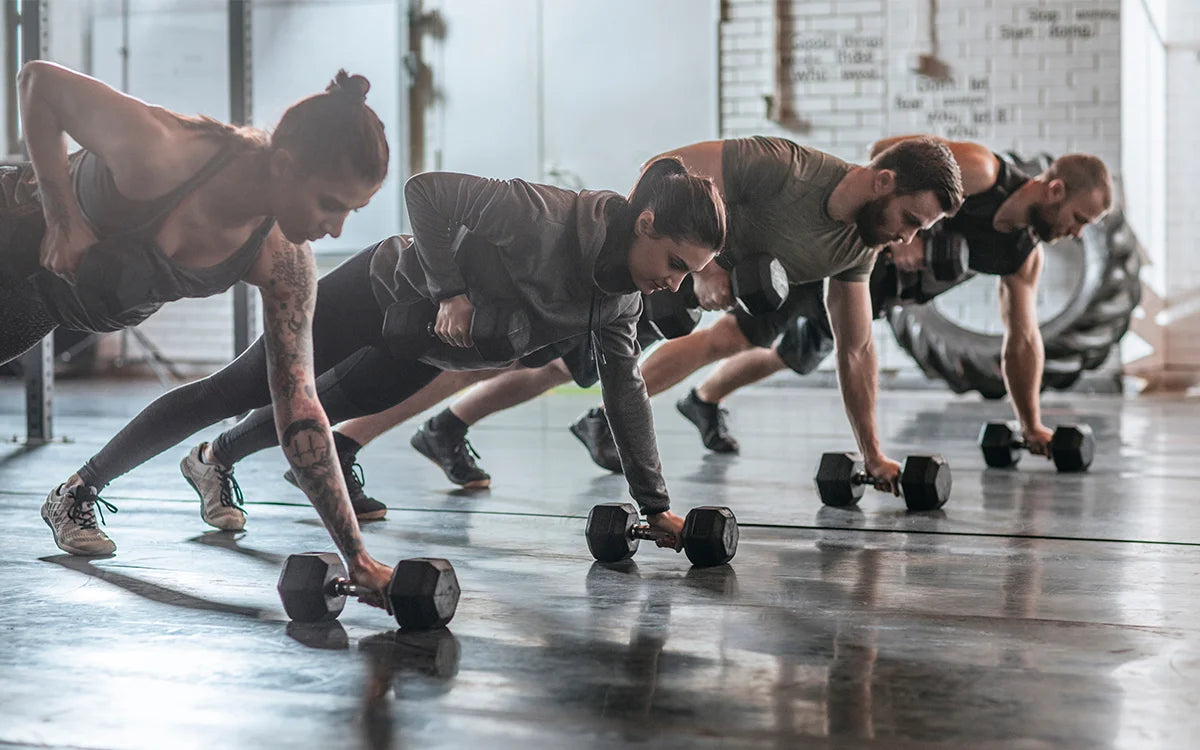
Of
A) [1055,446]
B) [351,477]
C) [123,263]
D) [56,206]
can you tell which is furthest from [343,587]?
[1055,446]

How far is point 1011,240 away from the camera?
3.67 m

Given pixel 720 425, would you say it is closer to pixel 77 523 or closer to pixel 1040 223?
pixel 1040 223

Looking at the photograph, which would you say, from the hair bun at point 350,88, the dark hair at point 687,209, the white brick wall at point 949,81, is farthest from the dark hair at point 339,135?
the white brick wall at point 949,81

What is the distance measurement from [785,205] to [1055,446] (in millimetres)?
1481

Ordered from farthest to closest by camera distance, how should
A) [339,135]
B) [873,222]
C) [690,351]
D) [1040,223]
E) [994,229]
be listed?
1. [690,351]
2. [994,229]
3. [1040,223]
4. [873,222]
5. [339,135]

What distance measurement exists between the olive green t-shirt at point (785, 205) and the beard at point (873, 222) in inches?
2.5

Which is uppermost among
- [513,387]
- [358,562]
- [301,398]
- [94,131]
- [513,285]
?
[94,131]

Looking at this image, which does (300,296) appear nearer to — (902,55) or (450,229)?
(450,229)

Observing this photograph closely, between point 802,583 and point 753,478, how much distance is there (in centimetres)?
153

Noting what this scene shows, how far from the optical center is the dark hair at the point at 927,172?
2742mm

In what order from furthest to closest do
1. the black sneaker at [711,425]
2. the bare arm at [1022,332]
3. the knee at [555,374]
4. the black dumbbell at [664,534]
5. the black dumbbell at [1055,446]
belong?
the black sneaker at [711,425], the black dumbbell at [1055,446], the bare arm at [1022,332], the knee at [555,374], the black dumbbell at [664,534]

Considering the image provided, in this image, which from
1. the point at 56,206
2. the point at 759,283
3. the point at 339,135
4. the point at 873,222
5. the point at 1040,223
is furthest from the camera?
the point at 1040,223

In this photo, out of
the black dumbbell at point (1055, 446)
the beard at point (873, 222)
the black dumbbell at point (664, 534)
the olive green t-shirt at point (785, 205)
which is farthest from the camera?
the black dumbbell at point (1055, 446)

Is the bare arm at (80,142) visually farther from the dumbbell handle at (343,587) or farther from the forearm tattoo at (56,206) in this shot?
the dumbbell handle at (343,587)
